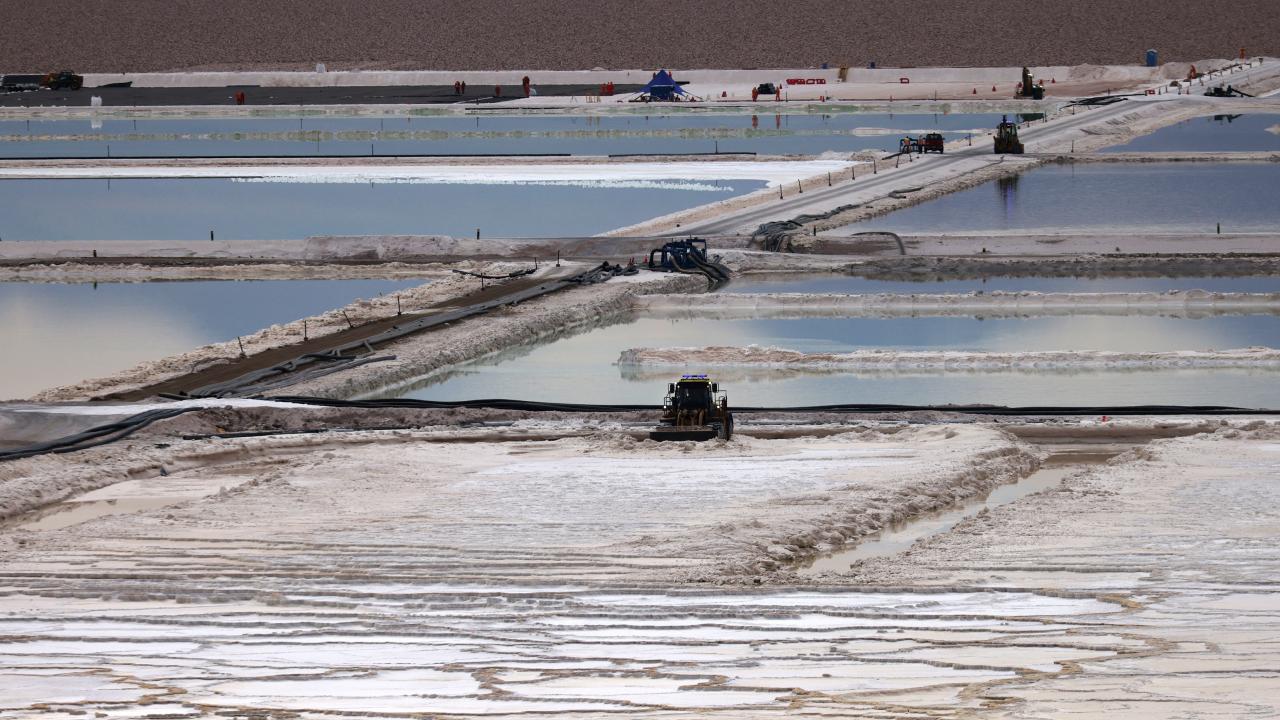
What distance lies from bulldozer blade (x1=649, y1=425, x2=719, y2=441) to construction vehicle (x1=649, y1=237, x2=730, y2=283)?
13911mm

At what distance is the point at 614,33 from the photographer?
5098 inches

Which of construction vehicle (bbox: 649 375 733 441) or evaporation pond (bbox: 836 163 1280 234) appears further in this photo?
evaporation pond (bbox: 836 163 1280 234)

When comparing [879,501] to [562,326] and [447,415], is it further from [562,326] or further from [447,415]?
[562,326]

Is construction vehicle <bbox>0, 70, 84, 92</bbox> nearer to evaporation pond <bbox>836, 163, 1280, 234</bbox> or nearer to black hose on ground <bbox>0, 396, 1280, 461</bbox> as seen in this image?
evaporation pond <bbox>836, 163, 1280, 234</bbox>

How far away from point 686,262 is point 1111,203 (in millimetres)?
15181

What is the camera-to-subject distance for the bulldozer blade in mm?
21188

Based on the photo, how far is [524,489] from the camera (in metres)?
18.9

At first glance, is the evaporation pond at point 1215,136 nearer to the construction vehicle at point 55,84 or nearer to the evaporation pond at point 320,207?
the evaporation pond at point 320,207

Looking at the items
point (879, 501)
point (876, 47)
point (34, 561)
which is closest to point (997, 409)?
point (879, 501)

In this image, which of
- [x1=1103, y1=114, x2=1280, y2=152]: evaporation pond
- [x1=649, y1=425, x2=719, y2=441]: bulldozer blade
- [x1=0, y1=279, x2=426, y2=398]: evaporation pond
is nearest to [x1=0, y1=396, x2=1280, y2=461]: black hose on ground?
[x1=649, y1=425, x2=719, y2=441]: bulldozer blade

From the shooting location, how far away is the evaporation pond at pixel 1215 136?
61375mm

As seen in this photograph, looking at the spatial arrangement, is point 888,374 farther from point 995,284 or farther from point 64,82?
point 64,82

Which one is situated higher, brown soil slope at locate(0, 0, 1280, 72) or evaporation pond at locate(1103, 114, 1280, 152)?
brown soil slope at locate(0, 0, 1280, 72)

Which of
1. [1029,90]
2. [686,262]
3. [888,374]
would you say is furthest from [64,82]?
[888,374]
